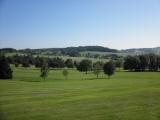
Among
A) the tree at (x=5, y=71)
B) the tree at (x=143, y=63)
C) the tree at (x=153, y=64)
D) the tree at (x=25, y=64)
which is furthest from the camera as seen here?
the tree at (x=25, y=64)

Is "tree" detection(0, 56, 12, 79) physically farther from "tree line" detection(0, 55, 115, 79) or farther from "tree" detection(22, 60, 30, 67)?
"tree" detection(22, 60, 30, 67)

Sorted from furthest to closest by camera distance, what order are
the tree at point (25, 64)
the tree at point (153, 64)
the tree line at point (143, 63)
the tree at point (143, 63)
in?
the tree at point (25, 64) < the tree at point (143, 63) < the tree at point (153, 64) < the tree line at point (143, 63)

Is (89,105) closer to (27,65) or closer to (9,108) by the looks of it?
(9,108)

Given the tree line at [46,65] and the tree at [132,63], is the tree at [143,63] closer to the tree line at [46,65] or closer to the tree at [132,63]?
the tree at [132,63]

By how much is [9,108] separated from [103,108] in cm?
699

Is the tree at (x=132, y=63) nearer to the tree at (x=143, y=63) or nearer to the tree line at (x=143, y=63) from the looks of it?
the tree line at (x=143, y=63)

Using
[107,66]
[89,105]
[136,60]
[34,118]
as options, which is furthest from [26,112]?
[136,60]

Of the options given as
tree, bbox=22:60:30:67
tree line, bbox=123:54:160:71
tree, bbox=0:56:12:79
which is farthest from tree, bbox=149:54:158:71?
tree, bbox=0:56:12:79

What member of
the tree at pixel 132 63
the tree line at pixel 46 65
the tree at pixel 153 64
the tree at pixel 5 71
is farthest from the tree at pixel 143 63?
the tree at pixel 5 71

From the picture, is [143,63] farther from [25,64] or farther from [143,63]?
[25,64]

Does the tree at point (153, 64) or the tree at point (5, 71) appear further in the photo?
the tree at point (153, 64)

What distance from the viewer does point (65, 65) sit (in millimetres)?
116312

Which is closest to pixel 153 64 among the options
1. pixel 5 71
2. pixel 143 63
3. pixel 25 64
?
pixel 143 63

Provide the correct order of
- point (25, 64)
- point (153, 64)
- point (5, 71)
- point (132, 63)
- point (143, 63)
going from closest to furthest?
point (5, 71) → point (153, 64) → point (143, 63) → point (132, 63) → point (25, 64)
